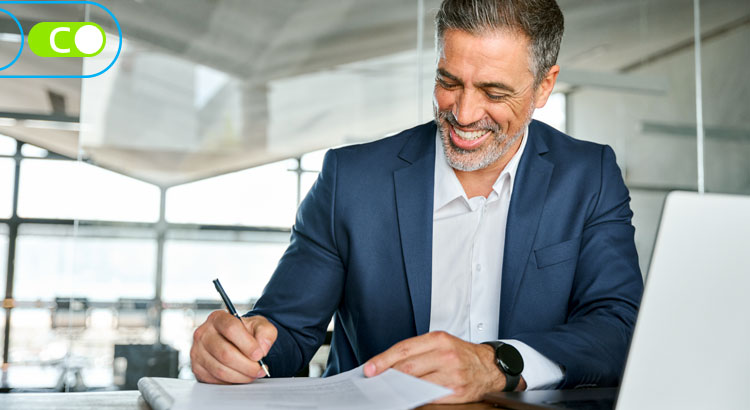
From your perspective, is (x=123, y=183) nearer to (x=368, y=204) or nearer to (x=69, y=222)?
(x=69, y=222)

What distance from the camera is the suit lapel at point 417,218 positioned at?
59.6 inches

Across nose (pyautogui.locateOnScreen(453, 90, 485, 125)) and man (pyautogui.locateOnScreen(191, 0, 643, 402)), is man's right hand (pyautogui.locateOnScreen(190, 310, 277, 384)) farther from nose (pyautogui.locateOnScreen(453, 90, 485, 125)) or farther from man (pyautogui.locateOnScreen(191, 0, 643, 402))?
nose (pyautogui.locateOnScreen(453, 90, 485, 125))

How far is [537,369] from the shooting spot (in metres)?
1.17

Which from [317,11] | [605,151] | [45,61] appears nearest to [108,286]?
[45,61]

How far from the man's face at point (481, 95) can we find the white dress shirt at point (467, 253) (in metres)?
0.07

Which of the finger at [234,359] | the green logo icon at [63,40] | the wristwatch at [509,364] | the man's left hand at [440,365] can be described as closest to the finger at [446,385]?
the man's left hand at [440,365]

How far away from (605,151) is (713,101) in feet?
11.8

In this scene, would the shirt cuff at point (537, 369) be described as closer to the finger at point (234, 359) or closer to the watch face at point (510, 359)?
the watch face at point (510, 359)

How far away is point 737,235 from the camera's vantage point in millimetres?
713

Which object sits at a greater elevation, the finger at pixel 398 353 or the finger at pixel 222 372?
the finger at pixel 398 353

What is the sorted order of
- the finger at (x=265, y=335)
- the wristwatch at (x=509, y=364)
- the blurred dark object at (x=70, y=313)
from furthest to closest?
the blurred dark object at (x=70, y=313), the finger at (x=265, y=335), the wristwatch at (x=509, y=364)

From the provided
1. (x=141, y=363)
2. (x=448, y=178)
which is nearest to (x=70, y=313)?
(x=141, y=363)

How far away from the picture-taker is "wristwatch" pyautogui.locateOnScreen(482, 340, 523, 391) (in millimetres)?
1125

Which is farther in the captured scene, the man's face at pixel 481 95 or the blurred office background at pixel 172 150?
the blurred office background at pixel 172 150
